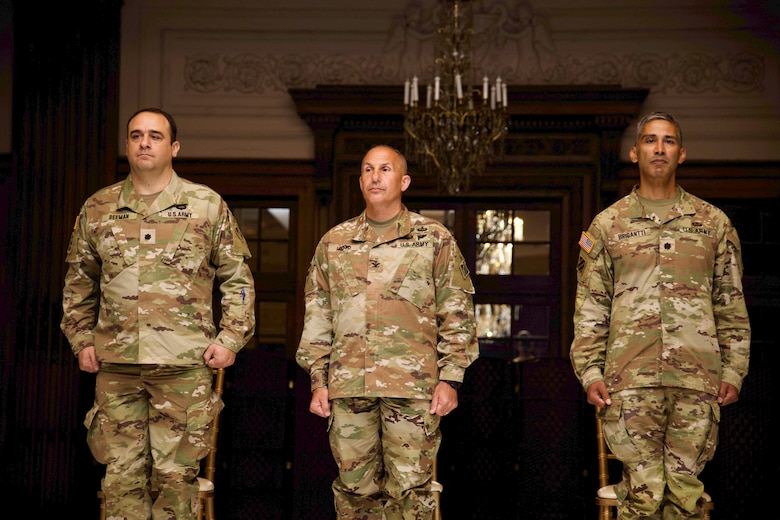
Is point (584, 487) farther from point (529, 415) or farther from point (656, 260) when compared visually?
point (656, 260)

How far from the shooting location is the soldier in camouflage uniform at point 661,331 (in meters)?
3.21

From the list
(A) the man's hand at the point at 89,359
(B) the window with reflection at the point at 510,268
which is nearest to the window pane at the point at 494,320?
(B) the window with reflection at the point at 510,268

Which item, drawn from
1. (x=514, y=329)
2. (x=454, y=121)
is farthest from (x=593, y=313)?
(x=514, y=329)

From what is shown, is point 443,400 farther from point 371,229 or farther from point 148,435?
point 148,435

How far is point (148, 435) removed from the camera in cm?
333

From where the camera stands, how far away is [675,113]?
627 centimetres

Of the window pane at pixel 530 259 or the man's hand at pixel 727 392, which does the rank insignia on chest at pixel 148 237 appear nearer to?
the man's hand at pixel 727 392

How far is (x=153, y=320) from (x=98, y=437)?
16.9 inches

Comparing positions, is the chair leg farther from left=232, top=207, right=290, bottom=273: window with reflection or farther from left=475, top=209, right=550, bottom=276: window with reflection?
left=475, top=209, right=550, bottom=276: window with reflection

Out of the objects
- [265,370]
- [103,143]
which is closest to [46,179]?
[103,143]

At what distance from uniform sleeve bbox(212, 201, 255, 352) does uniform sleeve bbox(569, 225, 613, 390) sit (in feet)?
3.71

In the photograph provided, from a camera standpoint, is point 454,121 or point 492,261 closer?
point 454,121

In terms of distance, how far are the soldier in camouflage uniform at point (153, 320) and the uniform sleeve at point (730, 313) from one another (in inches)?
63.0

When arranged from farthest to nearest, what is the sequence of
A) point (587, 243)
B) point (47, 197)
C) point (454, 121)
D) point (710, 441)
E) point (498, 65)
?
point (498, 65) < point (47, 197) < point (454, 121) < point (587, 243) < point (710, 441)
